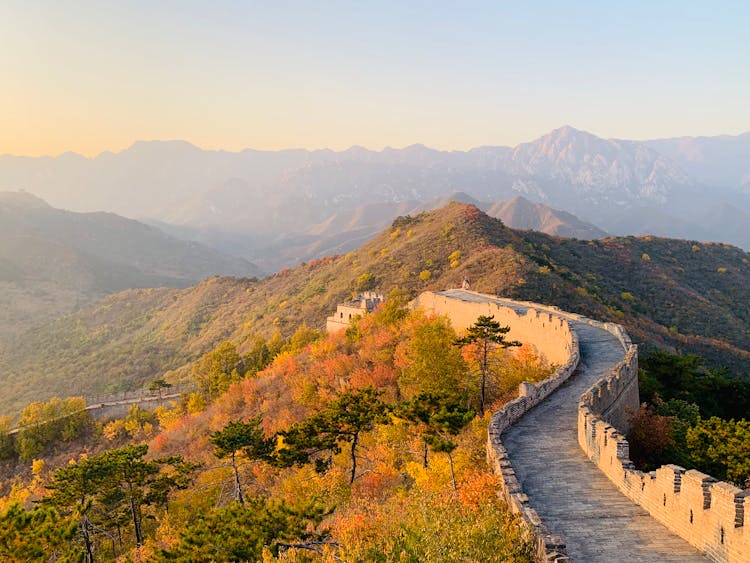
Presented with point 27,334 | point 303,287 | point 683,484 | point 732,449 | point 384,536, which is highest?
point 683,484

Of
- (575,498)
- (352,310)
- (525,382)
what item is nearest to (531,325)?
(525,382)

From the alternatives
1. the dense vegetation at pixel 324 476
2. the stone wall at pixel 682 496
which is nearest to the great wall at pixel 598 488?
the stone wall at pixel 682 496

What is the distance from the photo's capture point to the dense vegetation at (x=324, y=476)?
1161 centimetres

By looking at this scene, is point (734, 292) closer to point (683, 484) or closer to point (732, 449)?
point (732, 449)

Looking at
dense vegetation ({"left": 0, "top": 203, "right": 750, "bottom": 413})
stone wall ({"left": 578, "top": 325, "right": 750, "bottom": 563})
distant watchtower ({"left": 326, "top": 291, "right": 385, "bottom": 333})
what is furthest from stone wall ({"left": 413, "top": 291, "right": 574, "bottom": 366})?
distant watchtower ({"left": 326, "top": 291, "right": 385, "bottom": 333})

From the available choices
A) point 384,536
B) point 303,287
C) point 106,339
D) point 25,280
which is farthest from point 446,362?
point 25,280

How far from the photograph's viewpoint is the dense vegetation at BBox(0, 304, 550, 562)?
38.1 ft

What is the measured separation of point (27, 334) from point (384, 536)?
144234 millimetres

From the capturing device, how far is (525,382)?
20828 mm

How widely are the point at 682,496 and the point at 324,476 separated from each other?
53.9ft

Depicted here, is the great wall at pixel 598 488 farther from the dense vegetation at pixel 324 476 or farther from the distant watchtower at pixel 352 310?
the distant watchtower at pixel 352 310

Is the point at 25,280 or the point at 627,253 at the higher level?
the point at 627,253

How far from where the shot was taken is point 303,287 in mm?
97875

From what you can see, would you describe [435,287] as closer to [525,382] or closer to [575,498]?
[525,382]
